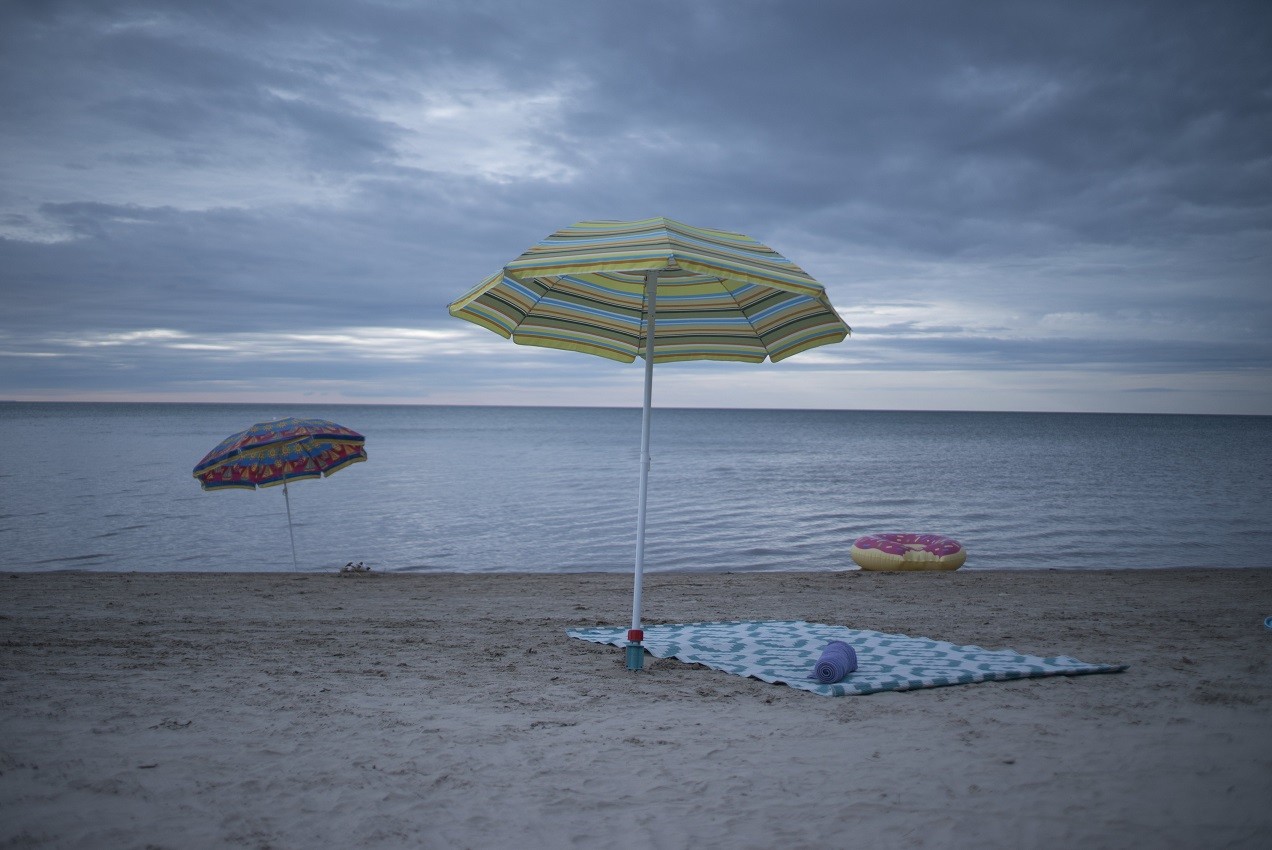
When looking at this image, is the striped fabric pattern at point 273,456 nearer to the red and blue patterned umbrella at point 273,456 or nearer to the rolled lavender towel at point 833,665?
the red and blue patterned umbrella at point 273,456

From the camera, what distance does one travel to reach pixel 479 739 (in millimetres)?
4098

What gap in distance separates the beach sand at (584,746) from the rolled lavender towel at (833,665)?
0.25 metres

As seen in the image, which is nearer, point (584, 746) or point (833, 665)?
point (584, 746)

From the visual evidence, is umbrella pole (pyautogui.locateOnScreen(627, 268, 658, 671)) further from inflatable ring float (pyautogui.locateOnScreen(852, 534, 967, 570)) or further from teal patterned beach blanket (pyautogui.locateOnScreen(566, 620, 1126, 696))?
inflatable ring float (pyautogui.locateOnScreen(852, 534, 967, 570))

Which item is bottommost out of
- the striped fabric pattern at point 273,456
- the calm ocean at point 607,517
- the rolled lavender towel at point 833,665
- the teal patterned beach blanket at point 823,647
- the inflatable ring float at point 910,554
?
the calm ocean at point 607,517

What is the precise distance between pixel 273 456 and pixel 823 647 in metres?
8.58

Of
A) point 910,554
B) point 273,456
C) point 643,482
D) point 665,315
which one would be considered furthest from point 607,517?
point 643,482

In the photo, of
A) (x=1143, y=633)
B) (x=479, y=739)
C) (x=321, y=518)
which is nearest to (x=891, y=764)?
(x=479, y=739)

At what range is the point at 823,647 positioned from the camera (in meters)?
6.17

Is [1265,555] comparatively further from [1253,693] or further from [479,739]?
[479,739]

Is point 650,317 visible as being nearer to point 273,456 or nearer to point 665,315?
point 665,315

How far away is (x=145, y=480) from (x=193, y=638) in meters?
25.4

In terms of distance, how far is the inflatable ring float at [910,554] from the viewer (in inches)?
468

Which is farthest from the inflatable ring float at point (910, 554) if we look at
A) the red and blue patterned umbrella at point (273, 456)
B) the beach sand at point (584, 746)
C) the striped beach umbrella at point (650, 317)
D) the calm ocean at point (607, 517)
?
the red and blue patterned umbrella at point (273, 456)
